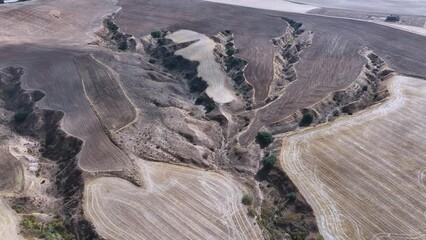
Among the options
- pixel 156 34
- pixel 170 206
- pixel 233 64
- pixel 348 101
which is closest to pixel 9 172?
pixel 170 206

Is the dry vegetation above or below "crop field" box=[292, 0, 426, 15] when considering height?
below

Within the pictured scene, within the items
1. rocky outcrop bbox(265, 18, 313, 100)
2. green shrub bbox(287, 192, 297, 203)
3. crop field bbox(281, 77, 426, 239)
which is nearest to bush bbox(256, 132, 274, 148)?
crop field bbox(281, 77, 426, 239)

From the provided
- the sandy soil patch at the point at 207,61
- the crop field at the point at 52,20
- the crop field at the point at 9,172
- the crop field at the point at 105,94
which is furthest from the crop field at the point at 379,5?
the crop field at the point at 9,172

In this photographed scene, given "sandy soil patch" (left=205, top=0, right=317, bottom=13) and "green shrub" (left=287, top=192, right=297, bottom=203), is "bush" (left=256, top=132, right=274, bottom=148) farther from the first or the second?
"sandy soil patch" (left=205, top=0, right=317, bottom=13)

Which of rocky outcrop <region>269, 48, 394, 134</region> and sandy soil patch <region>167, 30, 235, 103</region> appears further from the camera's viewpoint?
sandy soil patch <region>167, 30, 235, 103</region>

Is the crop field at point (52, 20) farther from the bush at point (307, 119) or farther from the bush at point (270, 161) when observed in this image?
the bush at point (270, 161)

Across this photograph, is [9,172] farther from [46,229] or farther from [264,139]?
[264,139]
